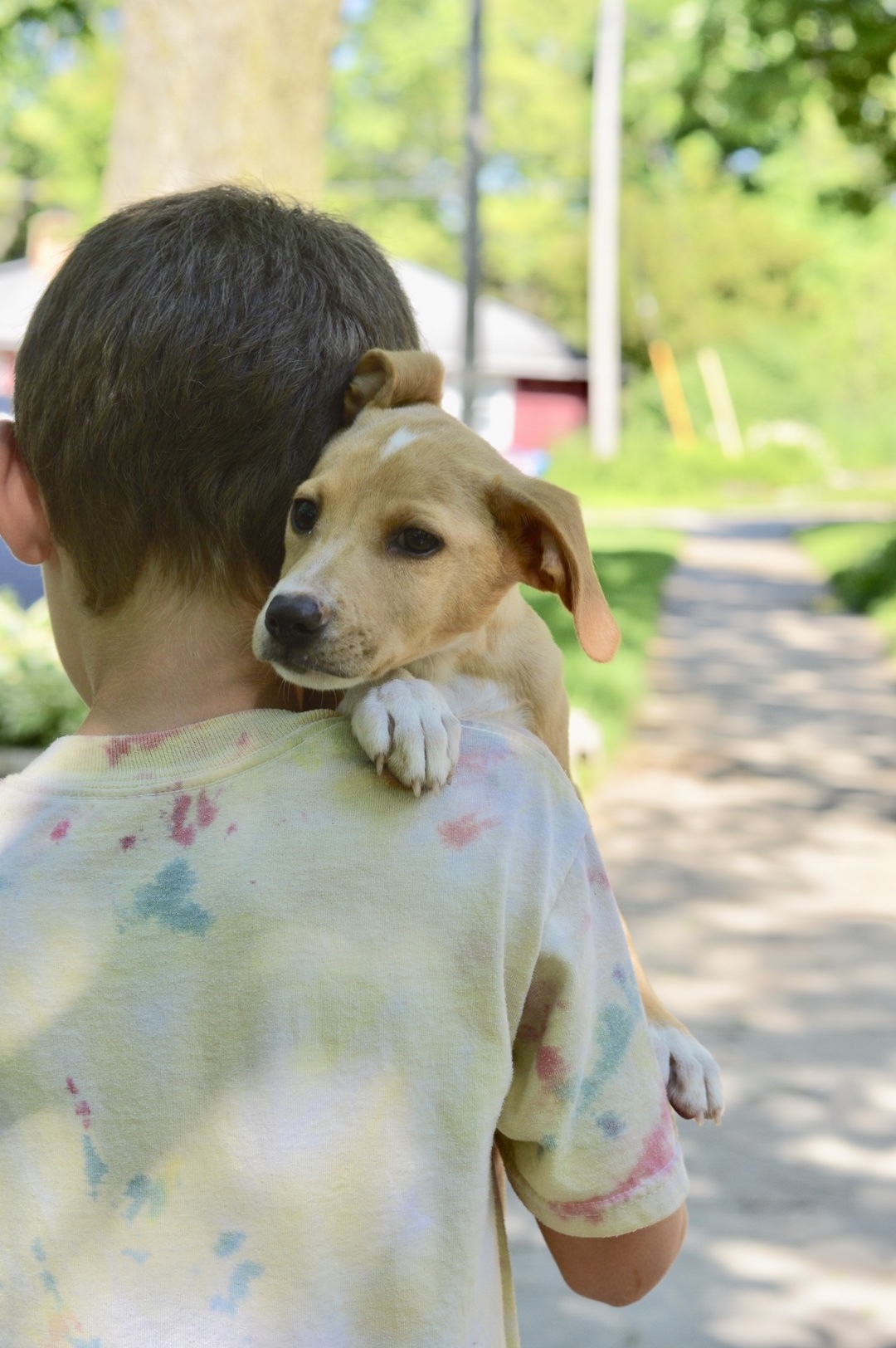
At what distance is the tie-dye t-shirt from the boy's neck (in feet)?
0.41

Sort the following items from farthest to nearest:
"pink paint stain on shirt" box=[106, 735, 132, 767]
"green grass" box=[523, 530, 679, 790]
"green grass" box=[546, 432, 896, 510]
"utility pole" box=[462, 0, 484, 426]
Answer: "green grass" box=[546, 432, 896, 510], "utility pole" box=[462, 0, 484, 426], "green grass" box=[523, 530, 679, 790], "pink paint stain on shirt" box=[106, 735, 132, 767]

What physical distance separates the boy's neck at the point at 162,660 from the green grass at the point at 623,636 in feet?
8.66

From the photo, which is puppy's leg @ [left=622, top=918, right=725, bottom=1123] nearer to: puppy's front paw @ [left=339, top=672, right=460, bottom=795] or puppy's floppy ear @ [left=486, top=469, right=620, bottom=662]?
puppy's floppy ear @ [left=486, top=469, right=620, bottom=662]

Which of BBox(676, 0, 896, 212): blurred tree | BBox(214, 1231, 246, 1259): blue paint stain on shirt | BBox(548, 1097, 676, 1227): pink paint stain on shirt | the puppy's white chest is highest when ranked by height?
the puppy's white chest

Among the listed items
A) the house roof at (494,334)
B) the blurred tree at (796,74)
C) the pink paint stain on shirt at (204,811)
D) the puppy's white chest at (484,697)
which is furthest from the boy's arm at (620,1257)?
the house roof at (494,334)

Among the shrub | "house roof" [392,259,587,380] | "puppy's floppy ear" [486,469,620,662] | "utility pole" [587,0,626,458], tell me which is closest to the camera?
"puppy's floppy ear" [486,469,620,662]

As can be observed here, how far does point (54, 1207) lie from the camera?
1347mm

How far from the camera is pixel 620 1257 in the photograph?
1.59 metres

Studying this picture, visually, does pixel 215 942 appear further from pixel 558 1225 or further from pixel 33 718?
pixel 33 718

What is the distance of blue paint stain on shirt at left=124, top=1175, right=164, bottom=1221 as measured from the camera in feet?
4.42

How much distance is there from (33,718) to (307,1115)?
596 cm

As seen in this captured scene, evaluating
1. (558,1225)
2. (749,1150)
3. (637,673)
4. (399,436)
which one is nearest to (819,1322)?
(749,1150)

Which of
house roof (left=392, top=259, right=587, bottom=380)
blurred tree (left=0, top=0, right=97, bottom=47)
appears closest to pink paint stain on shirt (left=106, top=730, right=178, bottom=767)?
blurred tree (left=0, top=0, right=97, bottom=47)

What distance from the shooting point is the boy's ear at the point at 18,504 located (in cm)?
170
